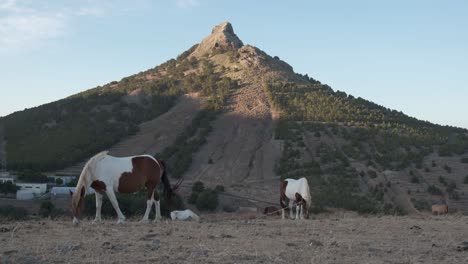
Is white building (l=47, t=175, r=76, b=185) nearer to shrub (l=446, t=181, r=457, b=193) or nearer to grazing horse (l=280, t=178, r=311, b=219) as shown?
shrub (l=446, t=181, r=457, b=193)

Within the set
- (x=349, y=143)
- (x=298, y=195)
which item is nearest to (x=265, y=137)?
(x=349, y=143)

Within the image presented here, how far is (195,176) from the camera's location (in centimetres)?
5384

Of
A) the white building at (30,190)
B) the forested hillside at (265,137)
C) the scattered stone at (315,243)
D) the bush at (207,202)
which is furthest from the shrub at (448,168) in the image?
the scattered stone at (315,243)

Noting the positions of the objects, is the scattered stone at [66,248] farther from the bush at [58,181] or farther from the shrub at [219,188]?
the bush at [58,181]

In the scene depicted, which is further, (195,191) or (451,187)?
(451,187)

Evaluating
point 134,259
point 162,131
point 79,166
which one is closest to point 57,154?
point 79,166

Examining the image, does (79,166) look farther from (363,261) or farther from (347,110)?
(363,261)

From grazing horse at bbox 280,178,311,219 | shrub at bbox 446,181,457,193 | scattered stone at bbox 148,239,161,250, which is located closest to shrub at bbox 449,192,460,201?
shrub at bbox 446,181,457,193

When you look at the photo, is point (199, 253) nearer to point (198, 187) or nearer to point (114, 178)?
point (114, 178)

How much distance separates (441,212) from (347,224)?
11.3 meters

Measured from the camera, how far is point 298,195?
66.6 feet

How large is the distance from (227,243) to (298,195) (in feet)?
35.5

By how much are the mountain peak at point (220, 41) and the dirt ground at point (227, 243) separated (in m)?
81.3

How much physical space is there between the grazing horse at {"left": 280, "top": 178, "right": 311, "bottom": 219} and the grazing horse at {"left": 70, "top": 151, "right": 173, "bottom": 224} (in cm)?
698
